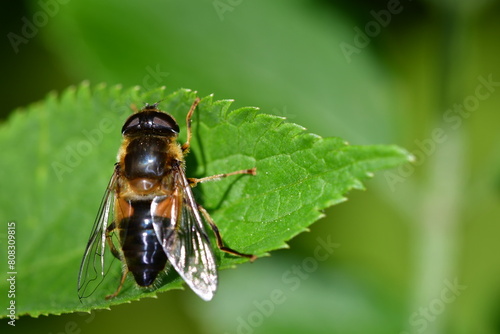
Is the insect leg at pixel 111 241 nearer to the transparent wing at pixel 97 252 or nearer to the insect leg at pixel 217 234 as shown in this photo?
the transparent wing at pixel 97 252

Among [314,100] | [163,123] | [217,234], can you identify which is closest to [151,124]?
[163,123]

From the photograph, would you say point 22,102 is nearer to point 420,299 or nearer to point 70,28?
point 70,28

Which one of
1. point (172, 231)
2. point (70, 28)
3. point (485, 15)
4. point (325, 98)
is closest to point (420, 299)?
point (325, 98)

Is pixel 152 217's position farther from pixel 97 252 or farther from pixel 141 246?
pixel 97 252

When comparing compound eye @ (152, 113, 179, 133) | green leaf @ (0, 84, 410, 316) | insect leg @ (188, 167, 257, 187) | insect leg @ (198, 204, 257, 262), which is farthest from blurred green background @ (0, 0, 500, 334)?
insect leg @ (198, 204, 257, 262)

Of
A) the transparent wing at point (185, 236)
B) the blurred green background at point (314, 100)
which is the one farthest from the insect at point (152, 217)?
the blurred green background at point (314, 100)

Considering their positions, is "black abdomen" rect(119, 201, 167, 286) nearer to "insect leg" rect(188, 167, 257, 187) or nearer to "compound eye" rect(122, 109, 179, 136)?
"insect leg" rect(188, 167, 257, 187)
